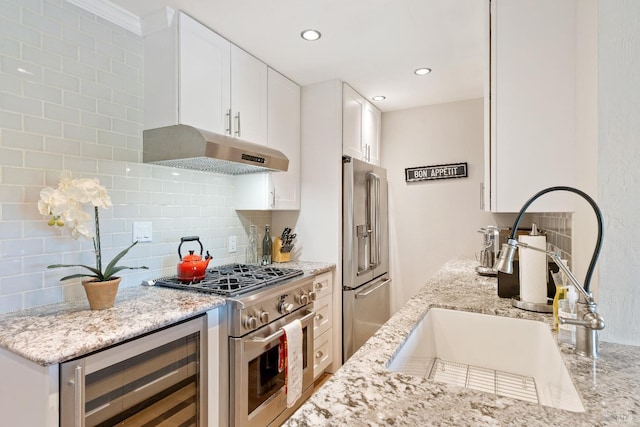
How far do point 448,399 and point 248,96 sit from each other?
2140 mm

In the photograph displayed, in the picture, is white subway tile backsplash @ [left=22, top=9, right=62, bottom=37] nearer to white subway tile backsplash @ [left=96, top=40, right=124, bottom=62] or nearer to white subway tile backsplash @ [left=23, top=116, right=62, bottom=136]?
white subway tile backsplash @ [left=96, top=40, right=124, bottom=62]

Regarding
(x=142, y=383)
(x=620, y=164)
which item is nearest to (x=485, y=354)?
(x=620, y=164)

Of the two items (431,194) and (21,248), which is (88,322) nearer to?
(21,248)

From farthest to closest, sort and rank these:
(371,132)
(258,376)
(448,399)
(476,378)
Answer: (371,132)
(258,376)
(476,378)
(448,399)

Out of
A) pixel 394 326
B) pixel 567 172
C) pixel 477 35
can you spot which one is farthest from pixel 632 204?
pixel 477 35

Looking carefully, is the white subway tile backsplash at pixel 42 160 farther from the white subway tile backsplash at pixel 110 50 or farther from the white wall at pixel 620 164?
the white wall at pixel 620 164

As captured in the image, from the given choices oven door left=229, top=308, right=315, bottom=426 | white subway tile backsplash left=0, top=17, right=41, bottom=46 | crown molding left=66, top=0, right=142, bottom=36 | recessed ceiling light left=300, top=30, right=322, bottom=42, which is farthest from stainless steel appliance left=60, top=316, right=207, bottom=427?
recessed ceiling light left=300, top=30, right=322, bottom=42

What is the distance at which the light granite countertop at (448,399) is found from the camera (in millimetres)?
635

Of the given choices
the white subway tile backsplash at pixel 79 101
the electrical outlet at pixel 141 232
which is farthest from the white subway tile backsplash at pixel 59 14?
the electrical outlet at pixel 141 232

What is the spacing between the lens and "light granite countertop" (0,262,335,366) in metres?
1.06

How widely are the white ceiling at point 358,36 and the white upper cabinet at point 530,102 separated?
374 mm

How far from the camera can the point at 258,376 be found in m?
1.84

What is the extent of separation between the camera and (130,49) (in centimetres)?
189

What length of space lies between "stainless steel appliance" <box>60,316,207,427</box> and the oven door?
0.17 meters
